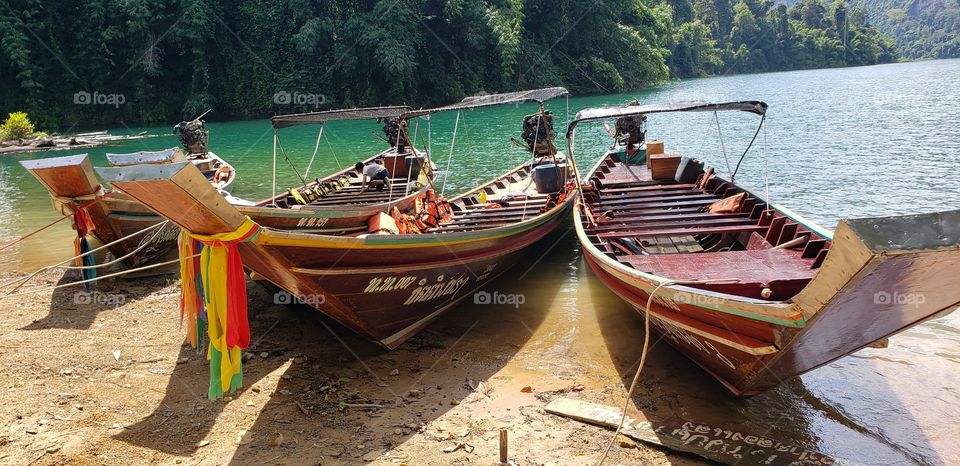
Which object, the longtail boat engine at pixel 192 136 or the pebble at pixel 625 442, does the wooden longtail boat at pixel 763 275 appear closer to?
the pebble at pixel 625 442

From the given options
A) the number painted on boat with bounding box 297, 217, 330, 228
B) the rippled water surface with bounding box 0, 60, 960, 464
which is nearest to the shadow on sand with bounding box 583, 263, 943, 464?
the rippled water surface with bounding box 0, 60, 960, 464

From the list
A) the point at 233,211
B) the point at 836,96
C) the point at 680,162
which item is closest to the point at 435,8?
the point at 836,96

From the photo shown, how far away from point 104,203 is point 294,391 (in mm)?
4462

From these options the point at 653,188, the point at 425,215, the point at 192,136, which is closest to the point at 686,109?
the point at 653,188

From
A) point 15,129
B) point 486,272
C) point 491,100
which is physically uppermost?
point 491,100

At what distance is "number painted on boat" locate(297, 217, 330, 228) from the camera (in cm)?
699

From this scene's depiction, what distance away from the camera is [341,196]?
10195mm

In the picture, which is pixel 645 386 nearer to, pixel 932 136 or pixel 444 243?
pixel 444 243

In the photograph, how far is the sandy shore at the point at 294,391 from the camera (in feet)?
14.1

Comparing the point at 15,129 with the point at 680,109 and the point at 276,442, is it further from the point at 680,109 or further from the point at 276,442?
the point at 680,109

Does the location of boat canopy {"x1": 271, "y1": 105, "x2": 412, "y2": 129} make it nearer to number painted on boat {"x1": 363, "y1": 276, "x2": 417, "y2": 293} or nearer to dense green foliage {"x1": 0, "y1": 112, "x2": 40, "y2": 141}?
number painted on boat {"x1": 363, "y1": 276, "x2": 417, "y2": 293}

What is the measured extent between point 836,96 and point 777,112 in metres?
8.65

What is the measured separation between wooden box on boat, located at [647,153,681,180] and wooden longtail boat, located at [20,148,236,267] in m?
6.62

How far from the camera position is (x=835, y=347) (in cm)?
410
